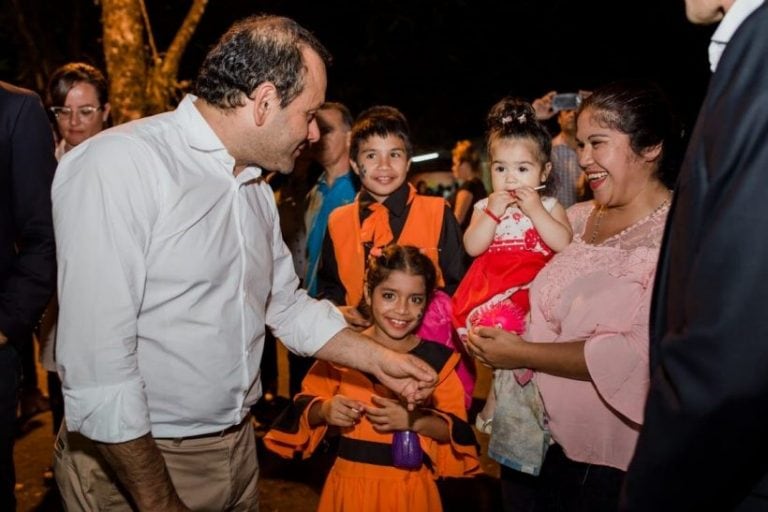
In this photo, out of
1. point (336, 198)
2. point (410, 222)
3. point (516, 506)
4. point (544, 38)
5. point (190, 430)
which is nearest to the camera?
point (190, 430)

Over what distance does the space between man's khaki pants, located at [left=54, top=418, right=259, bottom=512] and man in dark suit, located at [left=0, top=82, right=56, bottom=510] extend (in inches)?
18.8

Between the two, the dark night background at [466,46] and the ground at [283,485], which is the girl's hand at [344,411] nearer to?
the ground at [283,485]

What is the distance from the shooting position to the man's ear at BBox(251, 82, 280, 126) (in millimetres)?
2221

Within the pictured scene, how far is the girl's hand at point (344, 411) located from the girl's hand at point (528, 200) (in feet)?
3.80

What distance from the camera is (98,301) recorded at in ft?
6.12

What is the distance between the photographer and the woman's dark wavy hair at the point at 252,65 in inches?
86.9

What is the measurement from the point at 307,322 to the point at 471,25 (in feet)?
56.2

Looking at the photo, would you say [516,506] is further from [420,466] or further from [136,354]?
[136,354]

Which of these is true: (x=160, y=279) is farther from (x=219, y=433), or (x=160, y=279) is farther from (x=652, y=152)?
(x=652, y=152)

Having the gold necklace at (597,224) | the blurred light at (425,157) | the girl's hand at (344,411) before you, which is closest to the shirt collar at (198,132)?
the girl's hand at (344,411)

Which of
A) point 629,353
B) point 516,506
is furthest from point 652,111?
point 516,506

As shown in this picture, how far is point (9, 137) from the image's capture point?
264 centimetres

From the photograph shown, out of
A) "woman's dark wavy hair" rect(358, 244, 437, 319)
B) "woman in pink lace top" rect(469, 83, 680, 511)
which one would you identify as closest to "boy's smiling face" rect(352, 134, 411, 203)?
"woman's dark wavy hair" rect(358, 244, 437, 319)

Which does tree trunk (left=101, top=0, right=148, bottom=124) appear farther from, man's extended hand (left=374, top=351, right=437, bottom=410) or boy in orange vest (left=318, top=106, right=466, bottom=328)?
man's extended hand (left=374, top=351, right=437, bottom=410)
